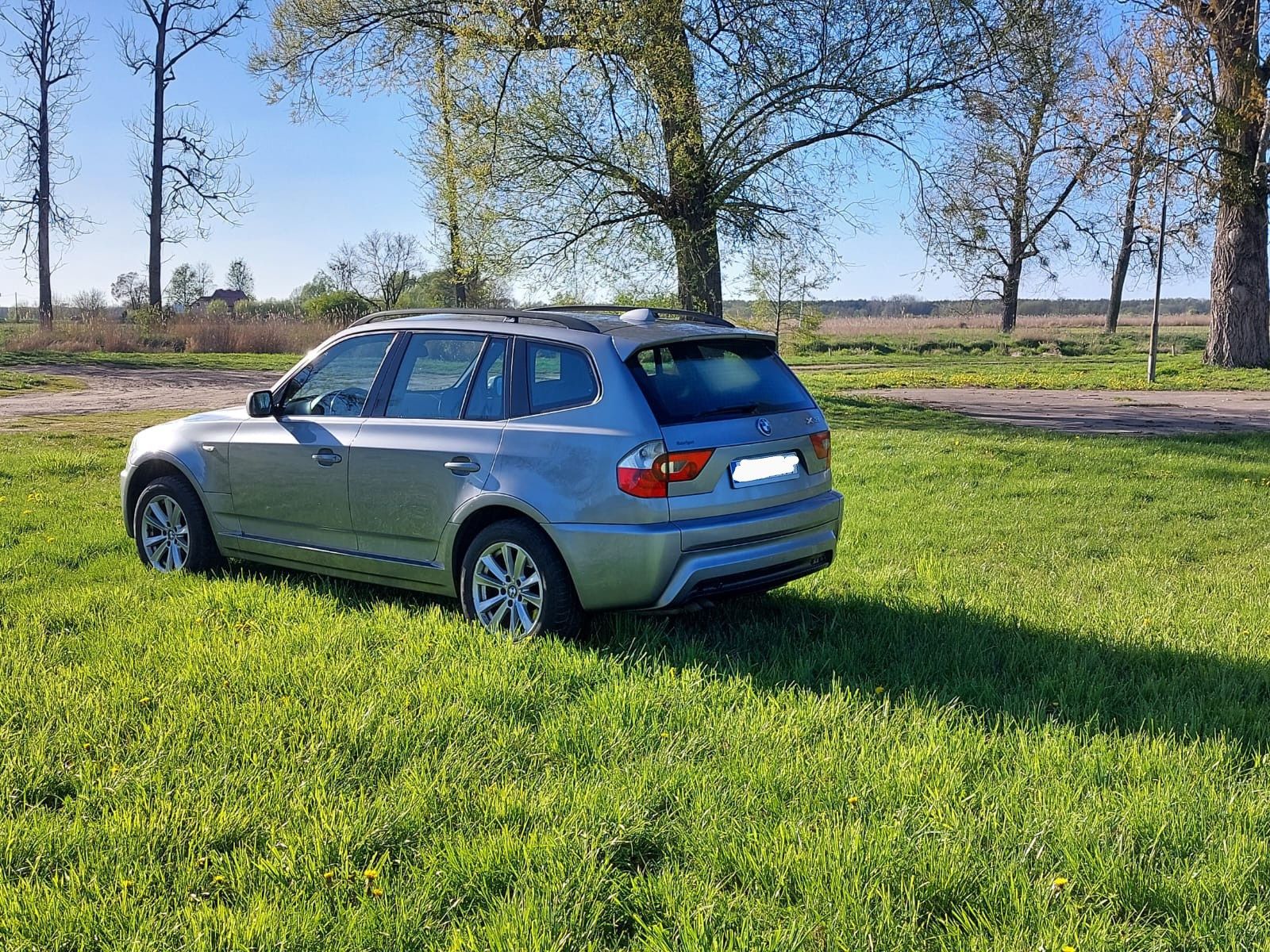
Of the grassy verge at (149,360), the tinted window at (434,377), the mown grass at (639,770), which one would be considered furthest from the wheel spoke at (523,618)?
the grassy verge at (149,360)

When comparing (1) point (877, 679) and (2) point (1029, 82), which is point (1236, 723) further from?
(2) point (1029, 82)

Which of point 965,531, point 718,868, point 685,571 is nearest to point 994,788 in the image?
point 718,868

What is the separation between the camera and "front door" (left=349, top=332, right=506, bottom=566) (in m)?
5.48

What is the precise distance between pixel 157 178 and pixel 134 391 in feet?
63.4

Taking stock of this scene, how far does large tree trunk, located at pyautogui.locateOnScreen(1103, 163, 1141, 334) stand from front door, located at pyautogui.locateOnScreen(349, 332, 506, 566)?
69.0ft

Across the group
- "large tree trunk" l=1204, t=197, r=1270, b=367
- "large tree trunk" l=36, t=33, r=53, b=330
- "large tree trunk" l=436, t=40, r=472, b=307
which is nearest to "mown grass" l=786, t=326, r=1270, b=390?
"large tree trunk" l=1204, t=197, r=1270, b=367

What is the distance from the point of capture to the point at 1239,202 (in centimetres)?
2439

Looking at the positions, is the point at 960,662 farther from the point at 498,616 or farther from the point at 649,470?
the point at 498,616

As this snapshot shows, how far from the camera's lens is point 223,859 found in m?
3.11

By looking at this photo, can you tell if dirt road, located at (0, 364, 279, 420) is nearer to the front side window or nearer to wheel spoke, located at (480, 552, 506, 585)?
the front side window

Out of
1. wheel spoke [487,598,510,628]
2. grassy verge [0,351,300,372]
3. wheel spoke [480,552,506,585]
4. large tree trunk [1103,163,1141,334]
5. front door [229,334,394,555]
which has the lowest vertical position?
wheel spoke [487,598,510,628]

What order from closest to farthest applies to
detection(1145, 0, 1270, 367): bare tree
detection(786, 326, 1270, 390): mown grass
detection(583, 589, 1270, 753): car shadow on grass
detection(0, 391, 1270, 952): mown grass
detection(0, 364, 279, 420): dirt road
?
1. detection(0, 391, 1270, 952): mown grass
2. detection(583, 589, 1270, 753): car shadow on grass
3. detection(0, 364, 279, 420): dirt road
4. detection(1145, 0, 1270, 367): bare tree
5. detection(786, 326, 1270, 390): mown grass

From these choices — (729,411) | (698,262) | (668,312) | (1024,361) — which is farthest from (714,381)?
(1024,361)

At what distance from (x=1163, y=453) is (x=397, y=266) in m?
42.9
